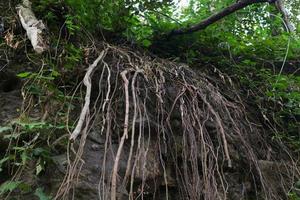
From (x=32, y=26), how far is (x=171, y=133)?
4.09 ft

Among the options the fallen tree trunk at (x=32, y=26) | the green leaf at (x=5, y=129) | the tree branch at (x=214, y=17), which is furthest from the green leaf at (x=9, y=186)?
the tree branch at (x=214, y=17)

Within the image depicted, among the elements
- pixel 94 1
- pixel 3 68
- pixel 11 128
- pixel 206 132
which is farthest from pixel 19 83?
pixel 206 132

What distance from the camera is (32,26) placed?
2.74 m

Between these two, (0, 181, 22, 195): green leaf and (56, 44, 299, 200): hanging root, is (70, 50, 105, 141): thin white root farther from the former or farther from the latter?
(0, 181, 22, 195): green leaf

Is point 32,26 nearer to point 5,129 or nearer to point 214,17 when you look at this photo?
point 5,129

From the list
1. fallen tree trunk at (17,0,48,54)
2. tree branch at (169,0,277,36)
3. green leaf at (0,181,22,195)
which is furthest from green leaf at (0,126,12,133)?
tree branch at (169,0,277,36)

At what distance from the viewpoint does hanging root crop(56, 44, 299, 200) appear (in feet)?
7.51

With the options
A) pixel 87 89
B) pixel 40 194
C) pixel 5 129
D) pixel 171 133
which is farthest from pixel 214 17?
pixel 40 194

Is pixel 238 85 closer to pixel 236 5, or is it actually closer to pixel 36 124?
pixel 236 5

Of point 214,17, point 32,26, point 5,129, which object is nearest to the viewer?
point 5,129

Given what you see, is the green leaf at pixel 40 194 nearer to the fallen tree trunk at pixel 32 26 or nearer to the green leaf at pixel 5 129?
the green leaf at pixel 5 129

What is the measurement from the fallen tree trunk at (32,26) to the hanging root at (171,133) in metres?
0.41

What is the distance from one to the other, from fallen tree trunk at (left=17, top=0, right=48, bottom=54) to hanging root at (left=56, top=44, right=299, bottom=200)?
16.1 inches

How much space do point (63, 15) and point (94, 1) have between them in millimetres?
274
